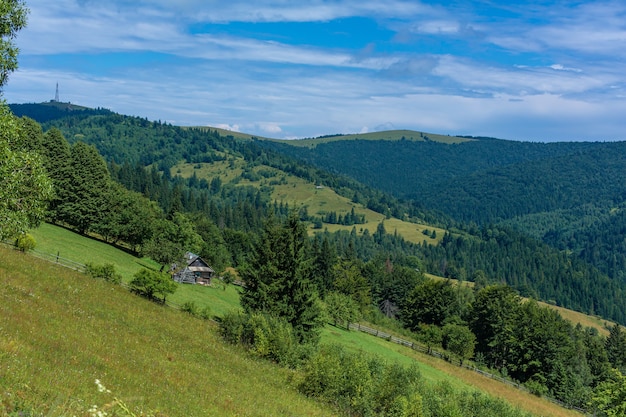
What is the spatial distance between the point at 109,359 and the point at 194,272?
58434 mm

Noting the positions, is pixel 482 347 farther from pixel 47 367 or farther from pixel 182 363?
pixel 47 367

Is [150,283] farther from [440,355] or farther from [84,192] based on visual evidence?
[440,355]

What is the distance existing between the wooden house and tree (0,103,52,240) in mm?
58979

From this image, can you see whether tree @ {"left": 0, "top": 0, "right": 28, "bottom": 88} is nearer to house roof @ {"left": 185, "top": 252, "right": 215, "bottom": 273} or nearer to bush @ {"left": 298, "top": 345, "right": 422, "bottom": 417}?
bush @ {"left": 298, "top": 345, "right": 422, "bottom": 417}

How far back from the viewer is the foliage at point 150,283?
43844 mm

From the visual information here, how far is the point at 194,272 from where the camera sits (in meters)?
78.6

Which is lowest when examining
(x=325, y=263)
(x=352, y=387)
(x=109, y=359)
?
(x=325, y=263)

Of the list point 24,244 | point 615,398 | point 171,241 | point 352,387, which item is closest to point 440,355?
point 615,398

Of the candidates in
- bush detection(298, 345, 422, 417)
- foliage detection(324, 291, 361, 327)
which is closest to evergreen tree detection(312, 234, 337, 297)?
foliage detection(324, 291, 361, 327)

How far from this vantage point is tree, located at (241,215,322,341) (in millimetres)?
42062

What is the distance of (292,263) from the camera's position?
4297cm

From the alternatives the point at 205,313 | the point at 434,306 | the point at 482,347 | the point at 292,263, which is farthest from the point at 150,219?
the point at 482,347

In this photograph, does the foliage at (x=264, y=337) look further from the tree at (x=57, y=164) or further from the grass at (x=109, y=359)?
the tree at (x=57, y=164)

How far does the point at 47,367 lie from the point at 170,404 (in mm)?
4529
